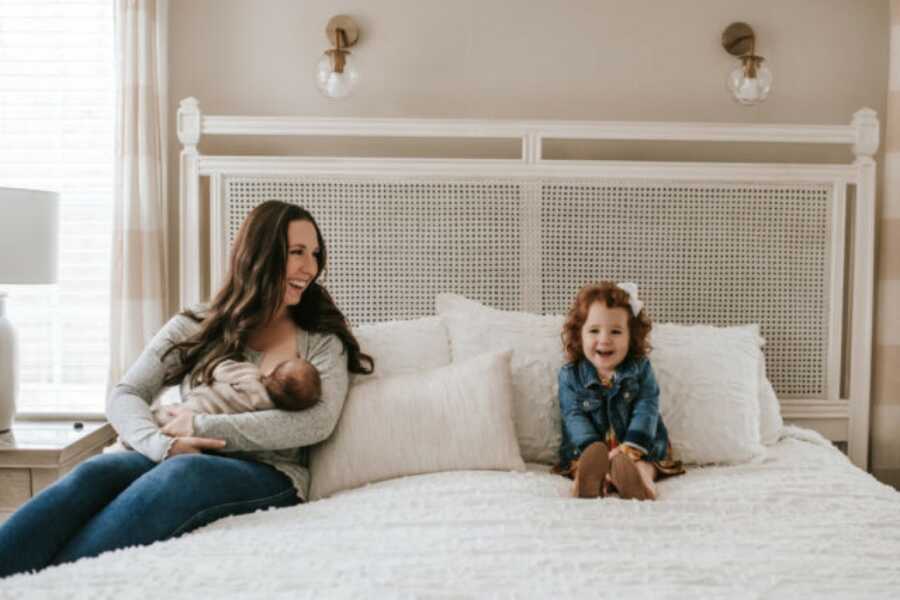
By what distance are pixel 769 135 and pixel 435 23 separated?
1130 mm

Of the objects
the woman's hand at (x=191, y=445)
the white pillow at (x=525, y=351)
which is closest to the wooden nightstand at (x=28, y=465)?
the woman's hand at (x=191, y=445)

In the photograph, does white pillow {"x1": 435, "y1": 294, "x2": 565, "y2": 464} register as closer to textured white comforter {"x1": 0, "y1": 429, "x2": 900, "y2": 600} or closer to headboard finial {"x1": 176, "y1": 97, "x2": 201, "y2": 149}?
textured white comforter {"x1": 0, "y1": 429, "x2": 900, "y2": 600}

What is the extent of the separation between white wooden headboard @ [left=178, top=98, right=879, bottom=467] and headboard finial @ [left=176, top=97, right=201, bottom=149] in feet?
0.08

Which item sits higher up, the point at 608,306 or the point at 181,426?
the point at 608,306

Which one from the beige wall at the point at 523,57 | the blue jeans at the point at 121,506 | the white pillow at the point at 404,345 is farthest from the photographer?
the beige wall at the point at 523,57

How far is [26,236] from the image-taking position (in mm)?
2180

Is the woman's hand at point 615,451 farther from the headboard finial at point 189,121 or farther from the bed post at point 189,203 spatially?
the headboard finial at point 189,121

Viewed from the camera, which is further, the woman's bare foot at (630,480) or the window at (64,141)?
the window at (64,141)

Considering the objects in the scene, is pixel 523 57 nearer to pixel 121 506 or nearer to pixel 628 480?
pixel 628 480

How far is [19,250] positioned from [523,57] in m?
1.65

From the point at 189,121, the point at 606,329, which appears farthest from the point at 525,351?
the point at 189,121

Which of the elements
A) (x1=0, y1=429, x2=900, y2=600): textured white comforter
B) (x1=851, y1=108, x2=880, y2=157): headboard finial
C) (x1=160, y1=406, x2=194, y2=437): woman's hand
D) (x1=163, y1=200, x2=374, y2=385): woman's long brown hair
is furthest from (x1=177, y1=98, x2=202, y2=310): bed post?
(x1=851, y1=108, x2=880, y2=157): headboard finial

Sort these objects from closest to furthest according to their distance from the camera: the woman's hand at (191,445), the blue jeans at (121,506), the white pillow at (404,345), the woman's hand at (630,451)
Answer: the blue jeans at (121,506) < the woman's hand at (191,445) < the woman's hand at (630,451) < the white pillow at (404,345)

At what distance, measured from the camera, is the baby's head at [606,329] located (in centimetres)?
193
